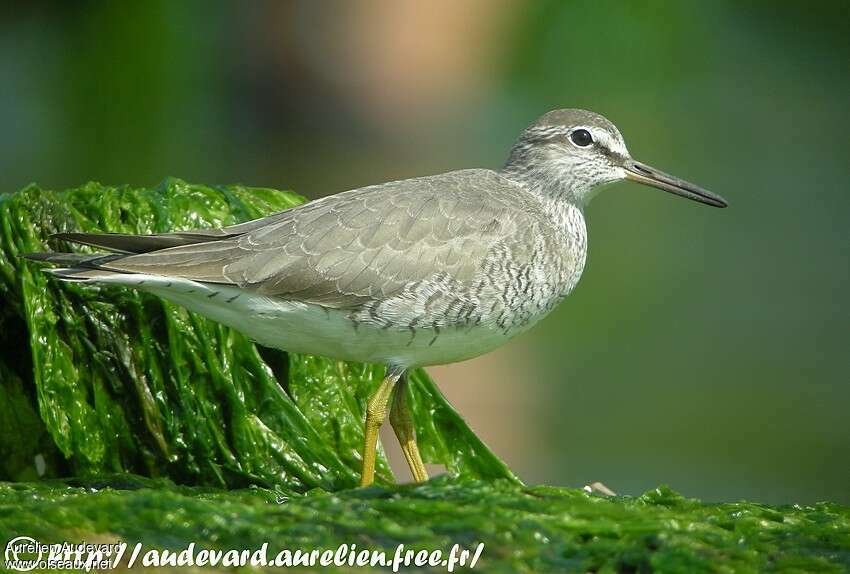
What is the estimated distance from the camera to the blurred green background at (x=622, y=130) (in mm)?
8320

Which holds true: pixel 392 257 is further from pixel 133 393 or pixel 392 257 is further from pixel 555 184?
pixel 133 393

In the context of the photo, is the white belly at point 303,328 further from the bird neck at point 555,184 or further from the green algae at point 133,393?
the bird neck at point 555,184

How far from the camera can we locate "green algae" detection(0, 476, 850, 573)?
343 centimetres

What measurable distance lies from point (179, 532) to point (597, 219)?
8.10m

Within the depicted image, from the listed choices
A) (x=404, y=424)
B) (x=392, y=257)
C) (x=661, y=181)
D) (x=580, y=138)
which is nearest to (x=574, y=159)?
(x=580, y=138)

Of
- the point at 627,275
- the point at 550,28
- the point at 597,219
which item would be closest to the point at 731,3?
the point at 550,28

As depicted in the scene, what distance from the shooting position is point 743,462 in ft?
25.6

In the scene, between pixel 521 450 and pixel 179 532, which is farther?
pixel 521 450

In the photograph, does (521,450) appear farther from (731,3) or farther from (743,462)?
(731,3)

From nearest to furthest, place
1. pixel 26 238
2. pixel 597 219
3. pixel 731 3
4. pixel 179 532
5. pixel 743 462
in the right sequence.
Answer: pixel 179 532, pixel 26 238, pixel 743 462, pixel 597 219, pixel 731 3

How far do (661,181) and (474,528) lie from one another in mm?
2608

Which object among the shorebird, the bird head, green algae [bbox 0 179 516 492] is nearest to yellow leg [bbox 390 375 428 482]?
the shorebird

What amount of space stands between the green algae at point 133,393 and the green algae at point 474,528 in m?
0.98

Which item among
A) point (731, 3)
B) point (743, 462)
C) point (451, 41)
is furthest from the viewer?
point (731, 3)
